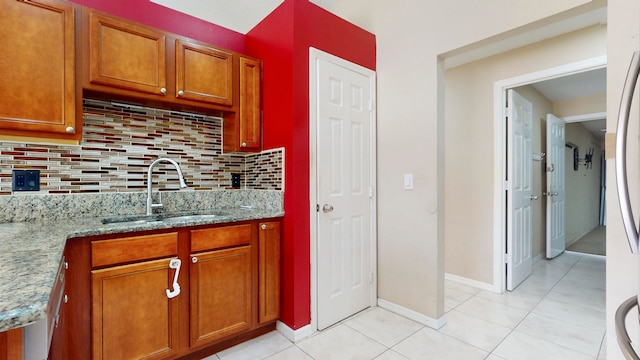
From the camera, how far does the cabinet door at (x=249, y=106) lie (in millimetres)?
2211

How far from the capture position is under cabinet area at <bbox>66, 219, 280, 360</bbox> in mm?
1396

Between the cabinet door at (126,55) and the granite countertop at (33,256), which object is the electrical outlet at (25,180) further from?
the cabinet door at (126,55)

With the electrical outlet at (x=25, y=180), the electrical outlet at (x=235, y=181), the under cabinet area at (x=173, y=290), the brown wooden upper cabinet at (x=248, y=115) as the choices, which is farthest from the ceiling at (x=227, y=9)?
the under cabinet area at (x=173, y=290)

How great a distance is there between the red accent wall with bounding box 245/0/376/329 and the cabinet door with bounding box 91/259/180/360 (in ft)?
2.39

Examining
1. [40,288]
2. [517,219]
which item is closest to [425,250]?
[517,219]

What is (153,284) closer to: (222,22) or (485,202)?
(222,22)

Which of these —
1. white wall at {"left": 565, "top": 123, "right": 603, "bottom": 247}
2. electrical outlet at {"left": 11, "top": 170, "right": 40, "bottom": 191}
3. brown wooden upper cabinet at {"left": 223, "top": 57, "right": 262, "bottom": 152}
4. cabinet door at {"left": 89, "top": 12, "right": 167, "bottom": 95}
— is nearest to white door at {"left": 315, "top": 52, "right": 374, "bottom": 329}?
brown wooden upper cabinet at {"left": 223, "top": 57, "right": 262, "bottom": 152}

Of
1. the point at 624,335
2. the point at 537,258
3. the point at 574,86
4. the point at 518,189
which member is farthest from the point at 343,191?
the point at 574,86

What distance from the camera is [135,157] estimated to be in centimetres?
205

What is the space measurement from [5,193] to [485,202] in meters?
3.70

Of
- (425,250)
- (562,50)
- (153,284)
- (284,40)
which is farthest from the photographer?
(562,50)

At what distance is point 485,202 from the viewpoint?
9.59 feet

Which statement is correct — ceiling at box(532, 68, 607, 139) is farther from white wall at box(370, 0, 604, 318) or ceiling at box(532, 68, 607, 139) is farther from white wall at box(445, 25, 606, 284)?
white wall at box(370, 0, 604, 318)

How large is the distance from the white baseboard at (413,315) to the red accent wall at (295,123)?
76 cm
